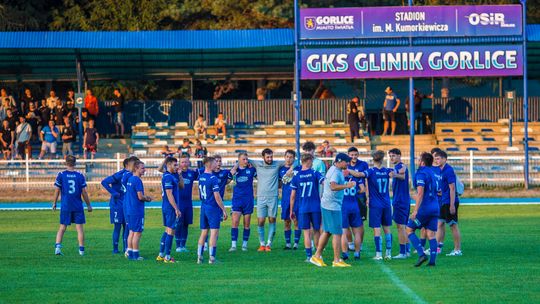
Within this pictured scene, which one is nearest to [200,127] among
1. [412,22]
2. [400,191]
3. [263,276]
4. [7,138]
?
[7,138]

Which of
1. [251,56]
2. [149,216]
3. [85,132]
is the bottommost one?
[149,216]

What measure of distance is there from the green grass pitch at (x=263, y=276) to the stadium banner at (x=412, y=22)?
592 inches

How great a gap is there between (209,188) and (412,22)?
20.4 m

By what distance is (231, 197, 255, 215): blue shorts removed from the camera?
64.7 feet

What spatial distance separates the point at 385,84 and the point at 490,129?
990 centimetres

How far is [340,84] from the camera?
52.0m

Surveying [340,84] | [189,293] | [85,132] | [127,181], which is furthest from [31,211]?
[340,84]

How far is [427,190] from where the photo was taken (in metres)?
16.6

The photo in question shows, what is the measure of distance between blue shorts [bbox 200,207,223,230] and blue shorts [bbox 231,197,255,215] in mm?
2356

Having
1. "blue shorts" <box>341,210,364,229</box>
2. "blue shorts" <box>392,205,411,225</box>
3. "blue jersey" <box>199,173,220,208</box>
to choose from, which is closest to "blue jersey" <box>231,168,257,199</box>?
"blue jersey" <box>199,173,220,208</box>

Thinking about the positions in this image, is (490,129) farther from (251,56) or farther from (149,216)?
(149,216)

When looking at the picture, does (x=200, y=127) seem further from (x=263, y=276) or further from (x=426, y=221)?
(x=263, y=276)

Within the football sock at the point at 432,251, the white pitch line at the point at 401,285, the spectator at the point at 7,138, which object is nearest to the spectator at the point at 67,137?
the spectator at the point at 7,138

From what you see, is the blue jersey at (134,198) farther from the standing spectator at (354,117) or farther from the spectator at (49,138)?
the standing spectator at (354,117)
